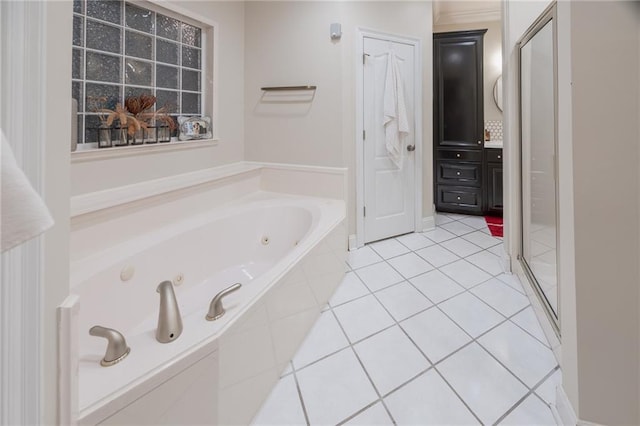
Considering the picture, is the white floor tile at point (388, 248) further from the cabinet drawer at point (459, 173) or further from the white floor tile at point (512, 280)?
the cabinet drawer at point (459, 173)

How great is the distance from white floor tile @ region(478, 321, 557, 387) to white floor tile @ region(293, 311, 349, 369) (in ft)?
2.41

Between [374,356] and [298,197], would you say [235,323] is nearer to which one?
[374,356]

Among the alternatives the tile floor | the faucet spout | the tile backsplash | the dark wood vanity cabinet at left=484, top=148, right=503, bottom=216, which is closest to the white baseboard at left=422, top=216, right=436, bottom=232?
the dark wood vanity cabinet at left=484, top=148, right=503, bottom=216

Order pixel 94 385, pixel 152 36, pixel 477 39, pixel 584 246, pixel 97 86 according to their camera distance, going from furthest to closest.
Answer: pixel 477 39 → pixel 152 36 → pixel 97 86 → pixel 584 246 → pixel 94 385

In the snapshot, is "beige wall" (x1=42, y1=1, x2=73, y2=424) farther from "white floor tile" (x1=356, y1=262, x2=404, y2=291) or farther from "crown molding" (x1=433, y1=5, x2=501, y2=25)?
"crown molding" (x1=433, y1=5, x2=501, y2=25)

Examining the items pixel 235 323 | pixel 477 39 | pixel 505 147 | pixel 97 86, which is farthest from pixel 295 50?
pixel 235 323

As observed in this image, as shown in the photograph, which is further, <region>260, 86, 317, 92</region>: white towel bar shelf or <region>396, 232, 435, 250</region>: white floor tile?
<region>396, 232, 435, 250</region>: white floor tile

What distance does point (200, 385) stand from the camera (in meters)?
1.04

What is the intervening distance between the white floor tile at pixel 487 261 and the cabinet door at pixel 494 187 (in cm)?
145

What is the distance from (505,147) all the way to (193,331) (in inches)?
97.3

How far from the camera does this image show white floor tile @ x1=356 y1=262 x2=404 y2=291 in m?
2.61

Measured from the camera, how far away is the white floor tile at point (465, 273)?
2623mm

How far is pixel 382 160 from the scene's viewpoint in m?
3.54

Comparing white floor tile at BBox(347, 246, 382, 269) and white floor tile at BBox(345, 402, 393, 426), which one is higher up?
white floor tile at BBox(347, 246, 382, 269)
